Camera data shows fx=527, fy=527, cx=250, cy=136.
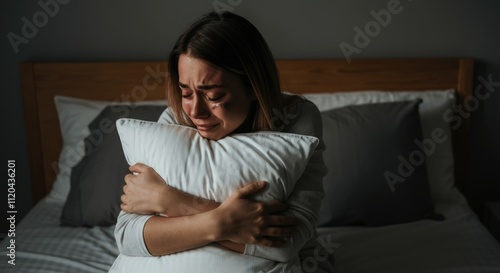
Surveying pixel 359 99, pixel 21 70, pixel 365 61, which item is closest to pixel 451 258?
pixel 359 99

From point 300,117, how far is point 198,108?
0.95 feet

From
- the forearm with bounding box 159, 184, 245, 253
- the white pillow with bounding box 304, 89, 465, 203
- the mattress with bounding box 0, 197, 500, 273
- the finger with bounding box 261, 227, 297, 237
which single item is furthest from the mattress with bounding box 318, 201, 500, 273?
the forearm with bounding box 159, 184, 245, 253

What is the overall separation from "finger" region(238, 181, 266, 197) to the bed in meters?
0.48

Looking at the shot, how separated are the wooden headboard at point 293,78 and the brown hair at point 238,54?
860 mm

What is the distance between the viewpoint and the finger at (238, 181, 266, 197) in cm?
116

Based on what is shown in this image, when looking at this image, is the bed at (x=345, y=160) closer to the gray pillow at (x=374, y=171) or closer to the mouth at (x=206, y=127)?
the gray pillow at (x=374, y=171)

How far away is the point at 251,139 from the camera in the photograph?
1236 mm

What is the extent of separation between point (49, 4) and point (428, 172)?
5.43ft

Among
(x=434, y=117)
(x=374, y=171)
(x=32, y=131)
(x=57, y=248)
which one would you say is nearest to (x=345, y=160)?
(x=374, y=171)

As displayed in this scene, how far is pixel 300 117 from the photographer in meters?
1.34

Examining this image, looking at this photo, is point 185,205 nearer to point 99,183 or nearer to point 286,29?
point 99,183

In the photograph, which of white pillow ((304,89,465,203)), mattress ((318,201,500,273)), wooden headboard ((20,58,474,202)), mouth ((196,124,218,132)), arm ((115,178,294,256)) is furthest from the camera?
wooden headboard ((20,58,474,202))

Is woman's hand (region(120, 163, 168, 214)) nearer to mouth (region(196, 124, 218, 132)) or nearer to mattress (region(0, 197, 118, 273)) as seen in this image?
mouth (region(196, 124, 218, 132))

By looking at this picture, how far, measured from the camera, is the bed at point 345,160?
63.4 inches
